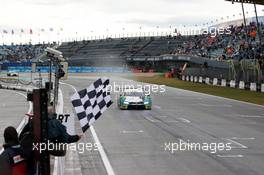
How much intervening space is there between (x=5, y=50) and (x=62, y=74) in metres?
134

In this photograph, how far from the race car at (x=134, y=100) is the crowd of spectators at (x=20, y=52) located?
108532 millimetres

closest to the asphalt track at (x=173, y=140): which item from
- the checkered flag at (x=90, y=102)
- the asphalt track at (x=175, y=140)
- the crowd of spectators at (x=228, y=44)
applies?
the asphalt track at (x=175, y=140)

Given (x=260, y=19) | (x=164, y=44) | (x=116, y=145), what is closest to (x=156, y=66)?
(x=164, y=44)

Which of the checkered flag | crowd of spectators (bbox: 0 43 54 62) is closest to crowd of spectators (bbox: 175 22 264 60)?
the checkered flag

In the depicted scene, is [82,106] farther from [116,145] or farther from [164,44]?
[164,44]

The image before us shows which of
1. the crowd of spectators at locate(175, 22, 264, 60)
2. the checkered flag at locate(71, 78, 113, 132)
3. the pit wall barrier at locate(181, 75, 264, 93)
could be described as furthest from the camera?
the crowd of spectators at locate(175, 22, 264, 60)

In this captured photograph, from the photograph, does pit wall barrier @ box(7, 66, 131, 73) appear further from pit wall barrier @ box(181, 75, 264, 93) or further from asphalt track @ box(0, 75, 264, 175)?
asphalt track @ box(0, 75, 264, 175)

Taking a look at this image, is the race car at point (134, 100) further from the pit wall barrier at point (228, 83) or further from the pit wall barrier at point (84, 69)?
the pit wall barrier at point (84, 69)

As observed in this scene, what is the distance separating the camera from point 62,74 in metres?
9.51

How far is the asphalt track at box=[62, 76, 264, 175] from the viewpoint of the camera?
10.7 meters

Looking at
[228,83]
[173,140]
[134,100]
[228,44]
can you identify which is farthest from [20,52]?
[173,140]

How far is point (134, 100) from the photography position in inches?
1017

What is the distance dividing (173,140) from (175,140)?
57mm

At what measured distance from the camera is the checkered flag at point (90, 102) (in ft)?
24.1
